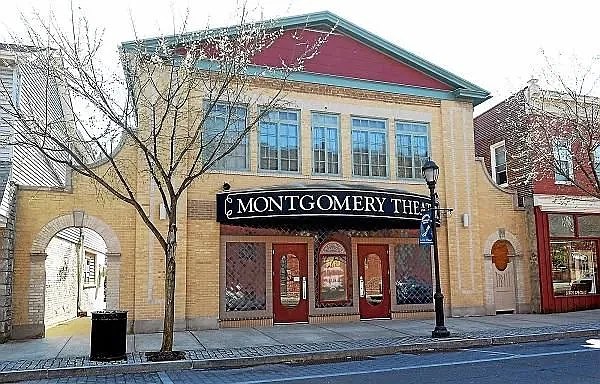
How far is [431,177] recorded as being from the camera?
1445cm

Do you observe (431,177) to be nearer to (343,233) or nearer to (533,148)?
(343,233)

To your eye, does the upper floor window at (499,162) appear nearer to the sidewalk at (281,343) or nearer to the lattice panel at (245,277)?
the sidewalk at (281,343)

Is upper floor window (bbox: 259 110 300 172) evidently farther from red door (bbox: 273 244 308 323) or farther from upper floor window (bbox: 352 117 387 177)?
red door (bbox: 273 244 308 323)

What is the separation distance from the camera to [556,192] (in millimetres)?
Answer: 19797

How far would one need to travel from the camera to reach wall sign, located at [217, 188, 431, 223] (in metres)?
14.8

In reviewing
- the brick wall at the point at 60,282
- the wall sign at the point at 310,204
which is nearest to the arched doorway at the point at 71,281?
the brick wall at the point at 60,282

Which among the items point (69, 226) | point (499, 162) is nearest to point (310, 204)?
point (69, 226)

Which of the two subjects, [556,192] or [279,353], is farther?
[556,192]

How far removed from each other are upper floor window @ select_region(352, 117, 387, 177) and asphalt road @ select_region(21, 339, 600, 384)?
23.7ft

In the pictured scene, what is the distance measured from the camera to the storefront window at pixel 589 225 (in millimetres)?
20109

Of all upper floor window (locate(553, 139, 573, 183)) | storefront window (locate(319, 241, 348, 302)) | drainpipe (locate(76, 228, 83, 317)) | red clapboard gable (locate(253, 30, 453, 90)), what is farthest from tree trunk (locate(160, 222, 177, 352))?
upper floor window (locate(553, 139, 573, 183))

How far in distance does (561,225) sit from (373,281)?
23.6 ft

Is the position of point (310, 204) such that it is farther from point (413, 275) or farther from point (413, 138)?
point (413, 138)

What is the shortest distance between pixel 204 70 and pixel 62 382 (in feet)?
29.6
